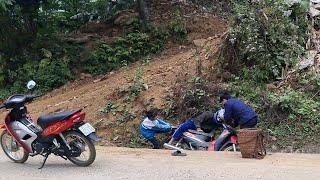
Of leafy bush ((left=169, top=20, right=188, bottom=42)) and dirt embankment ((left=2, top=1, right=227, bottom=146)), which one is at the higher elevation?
leafy bush ((left=169, top=20, right=188, bottom=42))

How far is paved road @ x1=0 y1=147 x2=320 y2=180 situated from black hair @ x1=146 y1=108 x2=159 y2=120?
1424mm

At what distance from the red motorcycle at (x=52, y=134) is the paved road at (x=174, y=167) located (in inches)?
9.7

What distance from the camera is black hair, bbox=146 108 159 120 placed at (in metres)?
11.0

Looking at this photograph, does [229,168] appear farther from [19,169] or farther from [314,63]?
[314,63]

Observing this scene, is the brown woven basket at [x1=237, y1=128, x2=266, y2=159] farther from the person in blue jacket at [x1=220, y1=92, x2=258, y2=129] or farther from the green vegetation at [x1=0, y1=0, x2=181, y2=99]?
the green vegetation at [x1=0, y1=0, x2=181, y2=99]

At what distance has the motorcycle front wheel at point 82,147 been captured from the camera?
833 centimetres

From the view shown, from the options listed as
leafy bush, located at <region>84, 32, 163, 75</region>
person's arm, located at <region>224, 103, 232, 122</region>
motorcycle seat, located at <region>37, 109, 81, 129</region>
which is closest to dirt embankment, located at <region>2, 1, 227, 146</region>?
leafy bush, located at <region>84, 32, 163, 75</region>

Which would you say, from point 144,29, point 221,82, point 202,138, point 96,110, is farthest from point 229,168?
point 144,29

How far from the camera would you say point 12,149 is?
30.8 ft

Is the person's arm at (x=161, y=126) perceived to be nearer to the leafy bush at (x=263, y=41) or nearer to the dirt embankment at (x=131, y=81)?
the dirt embankment at (x=131, y=81)

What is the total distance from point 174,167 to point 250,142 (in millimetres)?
1393

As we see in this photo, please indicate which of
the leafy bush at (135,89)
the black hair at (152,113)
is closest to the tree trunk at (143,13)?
the leafy bush at (135,89)

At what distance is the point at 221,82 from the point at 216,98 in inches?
31.7

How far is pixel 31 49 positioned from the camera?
1742cm
